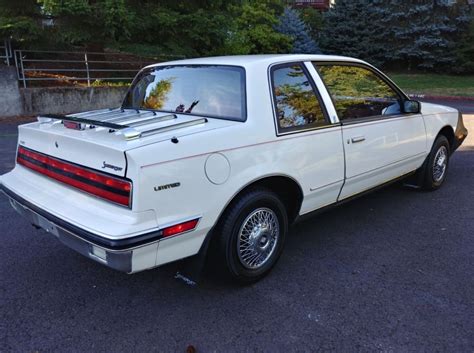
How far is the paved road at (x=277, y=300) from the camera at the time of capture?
2752mm

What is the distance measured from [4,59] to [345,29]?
60.4 feet

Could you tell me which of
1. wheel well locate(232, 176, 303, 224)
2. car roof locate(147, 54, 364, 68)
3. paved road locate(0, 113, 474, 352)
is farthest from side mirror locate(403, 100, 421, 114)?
wheel well locate(232, 176, 303, 224)

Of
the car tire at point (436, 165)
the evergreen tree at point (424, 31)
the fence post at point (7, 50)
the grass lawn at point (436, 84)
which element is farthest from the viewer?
the evergreen tree at point (424, 31)

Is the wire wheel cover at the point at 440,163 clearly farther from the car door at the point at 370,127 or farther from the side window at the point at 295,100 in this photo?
the side window at the point at 295,100

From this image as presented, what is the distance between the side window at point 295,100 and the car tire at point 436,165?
2247mm

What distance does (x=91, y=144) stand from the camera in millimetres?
2867

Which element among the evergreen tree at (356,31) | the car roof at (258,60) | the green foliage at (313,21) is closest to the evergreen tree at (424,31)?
the evergreen tree at (356,31)

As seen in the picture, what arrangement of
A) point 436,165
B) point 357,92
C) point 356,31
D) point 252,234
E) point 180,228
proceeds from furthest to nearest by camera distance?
point 356,31 → point 436,165 → point 357,92 → point 252,234 → point 180,228

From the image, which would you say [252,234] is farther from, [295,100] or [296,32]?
[296,32]

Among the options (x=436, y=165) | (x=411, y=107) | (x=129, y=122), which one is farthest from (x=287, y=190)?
(x=436, y=165)

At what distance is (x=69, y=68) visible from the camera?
13531 millimetres

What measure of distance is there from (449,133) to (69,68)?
11.4 meters

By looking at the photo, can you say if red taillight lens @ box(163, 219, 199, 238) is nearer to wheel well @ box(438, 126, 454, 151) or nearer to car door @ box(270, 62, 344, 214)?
car door @ box(270, 62, 344, 214)

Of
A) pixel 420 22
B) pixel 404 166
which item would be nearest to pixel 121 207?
pixel 404 166
